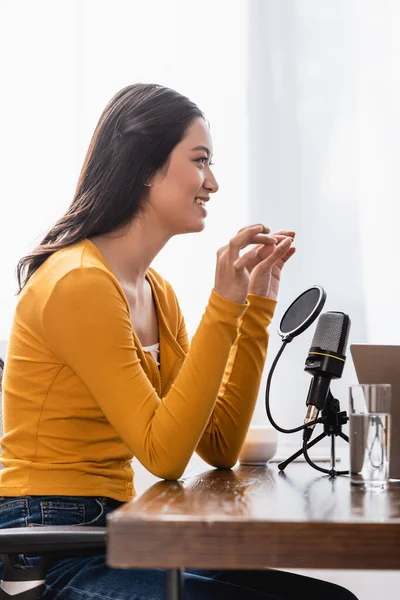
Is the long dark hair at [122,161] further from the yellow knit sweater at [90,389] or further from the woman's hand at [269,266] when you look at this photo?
the woman's hand at [269,266]

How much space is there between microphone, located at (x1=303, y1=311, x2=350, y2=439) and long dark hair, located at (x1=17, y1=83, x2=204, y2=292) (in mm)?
411

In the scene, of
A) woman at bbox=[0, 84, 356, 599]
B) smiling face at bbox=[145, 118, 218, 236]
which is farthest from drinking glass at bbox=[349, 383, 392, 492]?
smiling face at bbox=[145, 118, 218, 236]

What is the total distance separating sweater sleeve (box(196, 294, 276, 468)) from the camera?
1500mm

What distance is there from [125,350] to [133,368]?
0.10ft

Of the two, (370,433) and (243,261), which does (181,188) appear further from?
(370,433)

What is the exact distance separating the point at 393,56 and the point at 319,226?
532 mm

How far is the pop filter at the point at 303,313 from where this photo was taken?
4.50ft

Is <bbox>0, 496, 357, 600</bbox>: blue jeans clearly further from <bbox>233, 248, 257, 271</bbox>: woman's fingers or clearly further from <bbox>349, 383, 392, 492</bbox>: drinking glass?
<bbox>233, 248, 257, 271</bbox>: woman's fingers

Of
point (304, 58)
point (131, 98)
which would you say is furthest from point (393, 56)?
point (131, 98)

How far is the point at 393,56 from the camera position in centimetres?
238

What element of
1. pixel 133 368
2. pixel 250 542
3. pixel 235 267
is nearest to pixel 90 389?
pixel 133 368

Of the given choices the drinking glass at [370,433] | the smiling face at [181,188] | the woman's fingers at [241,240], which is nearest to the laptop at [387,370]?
the drinking glass at [370,433]

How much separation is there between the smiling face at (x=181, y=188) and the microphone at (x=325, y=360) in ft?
1.09

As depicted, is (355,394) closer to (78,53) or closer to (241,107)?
(241,107)
